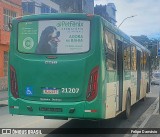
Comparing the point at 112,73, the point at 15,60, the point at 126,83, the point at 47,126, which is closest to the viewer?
the point at 15,60

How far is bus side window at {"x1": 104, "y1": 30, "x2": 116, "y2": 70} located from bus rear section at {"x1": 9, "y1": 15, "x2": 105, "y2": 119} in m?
0.71

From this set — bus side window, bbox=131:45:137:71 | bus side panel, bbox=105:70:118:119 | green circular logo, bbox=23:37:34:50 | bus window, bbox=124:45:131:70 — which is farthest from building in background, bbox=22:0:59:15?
green circular logo, bbox=23:37:34:50

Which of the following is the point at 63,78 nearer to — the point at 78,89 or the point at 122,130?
the point at 78,89

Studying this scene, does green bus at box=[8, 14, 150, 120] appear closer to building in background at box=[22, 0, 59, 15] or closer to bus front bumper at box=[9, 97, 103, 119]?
bus front bumper at box=[9, 97, 103, 119]

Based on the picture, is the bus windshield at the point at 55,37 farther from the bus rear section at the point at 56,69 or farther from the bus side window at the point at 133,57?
the bus side window at the point at 133,57

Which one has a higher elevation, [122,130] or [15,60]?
[15,60]

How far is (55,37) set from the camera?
33.3 feet

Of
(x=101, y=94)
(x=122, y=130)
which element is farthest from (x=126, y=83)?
(x=101, y=94)

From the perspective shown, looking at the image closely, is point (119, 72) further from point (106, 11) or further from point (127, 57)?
point (106, 11)

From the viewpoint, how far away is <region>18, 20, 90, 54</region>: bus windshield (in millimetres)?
10023

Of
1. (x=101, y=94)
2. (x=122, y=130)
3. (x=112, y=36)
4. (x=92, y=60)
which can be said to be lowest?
(x=122, y=130)

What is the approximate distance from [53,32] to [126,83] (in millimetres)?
4547

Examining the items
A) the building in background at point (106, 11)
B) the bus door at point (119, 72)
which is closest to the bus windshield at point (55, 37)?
the bus door at point (119, 72)

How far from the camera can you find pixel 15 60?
34.4 feet
